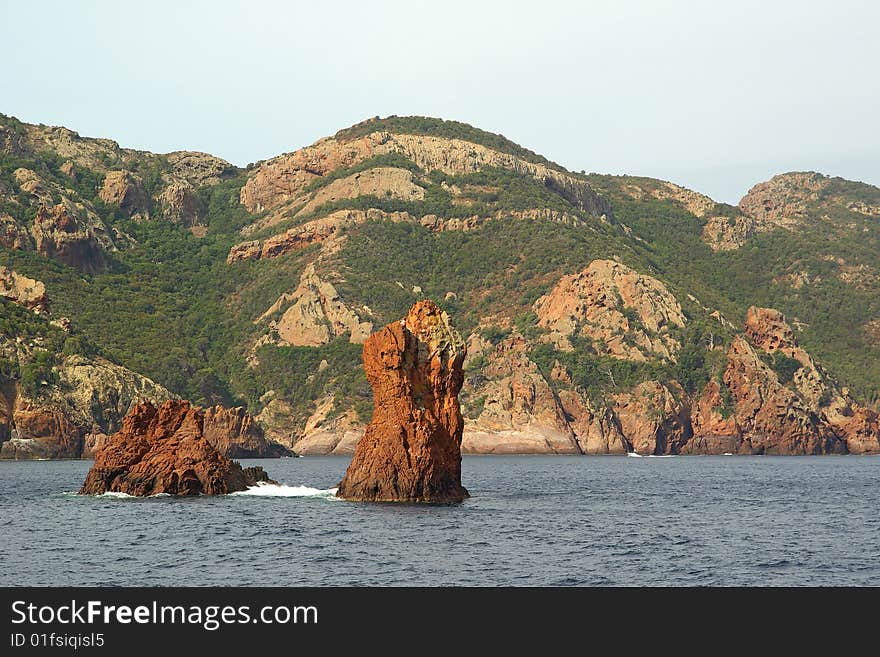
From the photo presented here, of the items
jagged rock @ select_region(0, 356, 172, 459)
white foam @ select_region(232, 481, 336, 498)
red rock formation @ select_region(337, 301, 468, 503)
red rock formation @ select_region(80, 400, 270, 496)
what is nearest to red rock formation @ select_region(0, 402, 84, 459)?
jagged rock @ select_region(0, 356, 172, 459)

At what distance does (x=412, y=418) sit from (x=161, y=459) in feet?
72.4

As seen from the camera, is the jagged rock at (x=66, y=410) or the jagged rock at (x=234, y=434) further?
the jagged rock at (x=234, y=434)

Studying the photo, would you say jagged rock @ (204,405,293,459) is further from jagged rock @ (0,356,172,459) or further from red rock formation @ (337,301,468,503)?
red rock formation @ (337,301,468,503)

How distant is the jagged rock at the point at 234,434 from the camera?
7141 inches

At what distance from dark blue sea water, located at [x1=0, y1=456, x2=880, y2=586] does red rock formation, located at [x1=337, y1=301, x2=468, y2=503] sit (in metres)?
2.31

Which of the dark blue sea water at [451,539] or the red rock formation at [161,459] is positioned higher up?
the red rock formation at [161,459]

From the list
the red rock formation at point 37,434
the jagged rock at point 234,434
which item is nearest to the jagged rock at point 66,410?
the red rock formation at point 37,434

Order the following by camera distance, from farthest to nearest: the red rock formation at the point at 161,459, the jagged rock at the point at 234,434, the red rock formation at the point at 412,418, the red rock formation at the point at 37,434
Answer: the jagged rock at the point at 234,434 → the red rock formation at the point at 37,434 → the red rock formation at the point at 161,459 → the red rock formation at the point at 412,418

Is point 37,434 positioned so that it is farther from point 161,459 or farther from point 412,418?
point 412,418

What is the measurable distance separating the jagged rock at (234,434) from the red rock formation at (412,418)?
9663 cm

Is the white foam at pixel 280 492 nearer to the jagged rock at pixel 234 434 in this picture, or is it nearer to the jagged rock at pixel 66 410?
the jagged rock at pixel 234 434

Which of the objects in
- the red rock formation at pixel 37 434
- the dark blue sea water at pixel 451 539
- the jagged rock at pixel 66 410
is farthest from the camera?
the jagged rock at pixel 66 410
